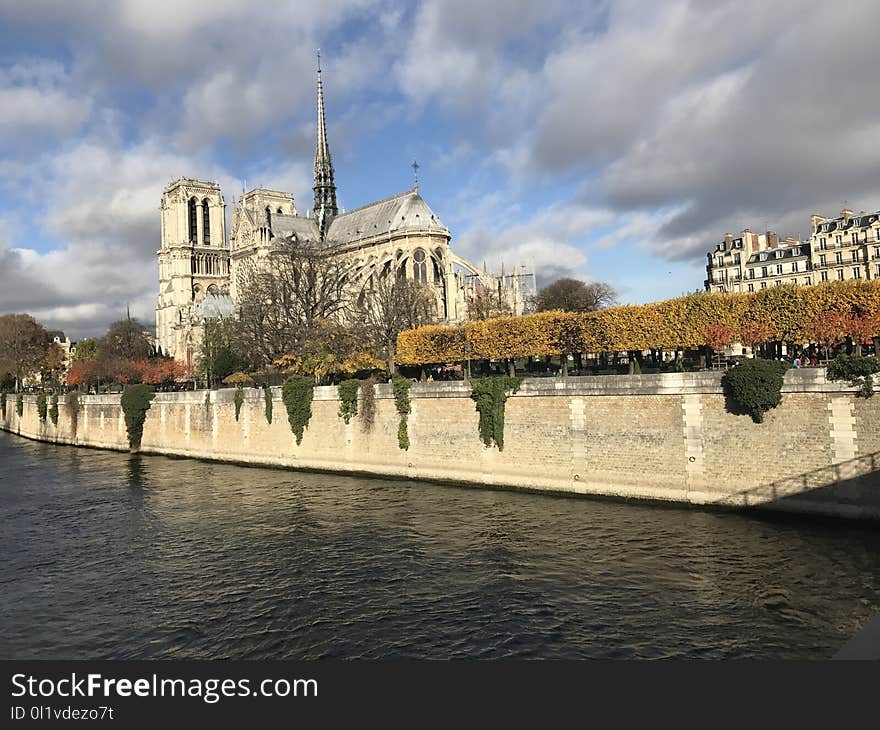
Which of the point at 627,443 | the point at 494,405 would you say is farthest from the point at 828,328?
the point at 494,405

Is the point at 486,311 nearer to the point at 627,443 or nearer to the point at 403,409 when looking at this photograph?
the point at 403,409

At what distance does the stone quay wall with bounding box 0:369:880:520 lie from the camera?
1848cm

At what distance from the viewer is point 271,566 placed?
56.9 feet

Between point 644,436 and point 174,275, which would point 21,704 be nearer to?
point 644,436

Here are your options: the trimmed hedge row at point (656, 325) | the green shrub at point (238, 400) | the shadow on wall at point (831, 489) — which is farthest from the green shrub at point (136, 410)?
the shadow on wall at point (831, 489)

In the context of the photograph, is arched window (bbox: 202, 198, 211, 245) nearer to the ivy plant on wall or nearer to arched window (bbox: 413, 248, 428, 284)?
arched window (bbox: 413, 248, 428, 284)

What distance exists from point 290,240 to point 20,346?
1898 inches

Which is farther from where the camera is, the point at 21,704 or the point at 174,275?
the point at 174,275

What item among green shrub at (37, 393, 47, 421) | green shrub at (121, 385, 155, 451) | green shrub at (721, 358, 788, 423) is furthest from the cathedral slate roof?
green shrub at (721, 358, 788, 423)

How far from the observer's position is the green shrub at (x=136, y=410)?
1677 inches

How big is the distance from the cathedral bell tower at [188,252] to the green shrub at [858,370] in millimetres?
92450

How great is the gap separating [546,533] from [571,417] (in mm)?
5776

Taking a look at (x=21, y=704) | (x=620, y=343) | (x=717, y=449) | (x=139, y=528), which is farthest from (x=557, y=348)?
(x=21, y=704)

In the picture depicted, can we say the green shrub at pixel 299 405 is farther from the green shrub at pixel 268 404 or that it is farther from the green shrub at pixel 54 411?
the green shrub at pixel 54 411
